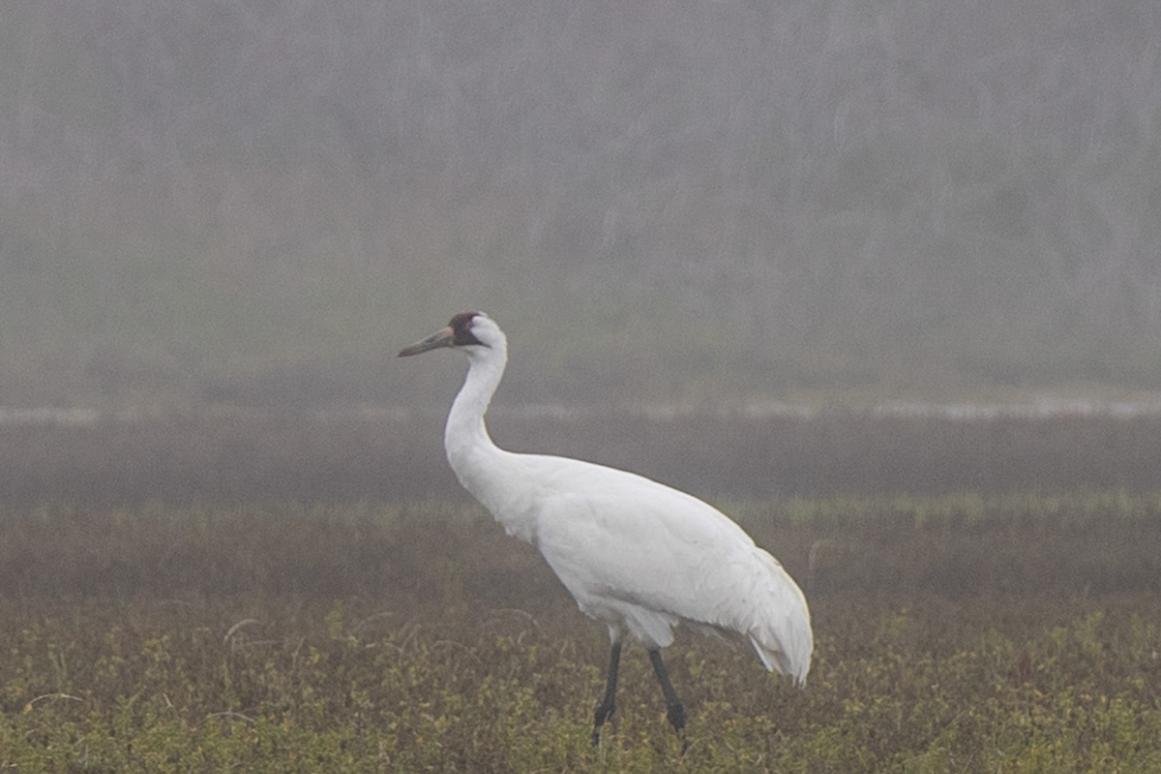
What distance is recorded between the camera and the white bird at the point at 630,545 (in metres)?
8.91

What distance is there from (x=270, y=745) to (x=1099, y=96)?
6185cm

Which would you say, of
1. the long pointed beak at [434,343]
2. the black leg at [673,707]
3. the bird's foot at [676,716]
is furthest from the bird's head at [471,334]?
the bird's foot at [676,716]

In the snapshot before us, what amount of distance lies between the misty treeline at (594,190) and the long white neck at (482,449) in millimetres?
33402

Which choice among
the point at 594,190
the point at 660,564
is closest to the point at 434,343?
the point at 660,564

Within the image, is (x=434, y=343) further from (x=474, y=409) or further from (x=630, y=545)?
(x=630, y=545)

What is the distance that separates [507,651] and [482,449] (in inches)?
54.8

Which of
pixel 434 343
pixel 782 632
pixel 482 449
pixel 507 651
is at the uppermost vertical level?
pixel 434 343

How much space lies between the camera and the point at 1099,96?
66.4 metres

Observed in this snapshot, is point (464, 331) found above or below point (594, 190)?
above

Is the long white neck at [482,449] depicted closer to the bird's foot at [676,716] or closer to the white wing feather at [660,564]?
the white wing feather at [660,564]

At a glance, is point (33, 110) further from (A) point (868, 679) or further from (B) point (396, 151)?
(A) point (868, 679)

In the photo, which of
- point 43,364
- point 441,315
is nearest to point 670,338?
point 441,315

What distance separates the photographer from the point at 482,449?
905 centimetres

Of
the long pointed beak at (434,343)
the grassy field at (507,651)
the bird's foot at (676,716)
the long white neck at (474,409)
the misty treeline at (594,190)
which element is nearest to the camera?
the grassy field at (507,651)
